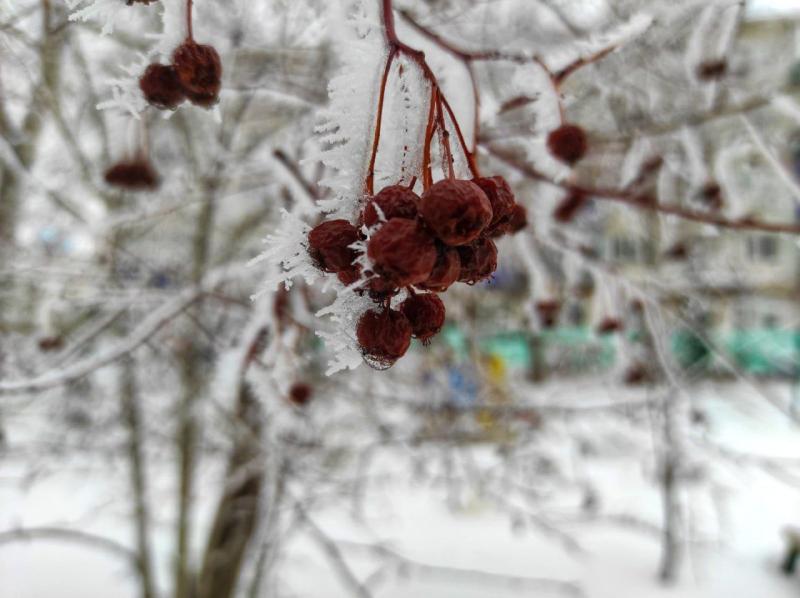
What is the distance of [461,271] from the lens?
0.70 m

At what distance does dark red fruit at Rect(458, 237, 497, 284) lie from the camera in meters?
0.69

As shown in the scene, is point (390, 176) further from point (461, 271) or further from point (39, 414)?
point (39, 414)

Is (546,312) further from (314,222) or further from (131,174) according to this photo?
Result: (131,174)

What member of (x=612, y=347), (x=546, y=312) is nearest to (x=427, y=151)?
(x=546, y=312)

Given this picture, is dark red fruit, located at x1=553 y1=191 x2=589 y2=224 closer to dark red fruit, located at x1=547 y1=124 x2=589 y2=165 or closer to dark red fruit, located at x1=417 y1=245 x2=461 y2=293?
dark red fruit, located at x1=547 y1=124 x2=589 y2=165

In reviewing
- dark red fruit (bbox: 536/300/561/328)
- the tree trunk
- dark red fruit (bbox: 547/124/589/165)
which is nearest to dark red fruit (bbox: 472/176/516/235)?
dark red fruit (bbox: 547/124/589/165)

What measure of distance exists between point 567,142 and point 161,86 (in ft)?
2.41

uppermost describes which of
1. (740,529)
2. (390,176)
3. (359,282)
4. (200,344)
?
(740,529)

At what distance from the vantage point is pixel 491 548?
7617mm

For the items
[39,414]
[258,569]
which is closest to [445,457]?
[258,569]

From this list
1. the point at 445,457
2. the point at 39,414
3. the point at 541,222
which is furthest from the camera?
the point at 39,414

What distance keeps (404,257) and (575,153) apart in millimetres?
685

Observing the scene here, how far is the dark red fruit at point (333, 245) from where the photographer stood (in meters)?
0.64

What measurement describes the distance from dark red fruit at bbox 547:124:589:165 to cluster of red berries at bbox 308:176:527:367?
1.47 feet
